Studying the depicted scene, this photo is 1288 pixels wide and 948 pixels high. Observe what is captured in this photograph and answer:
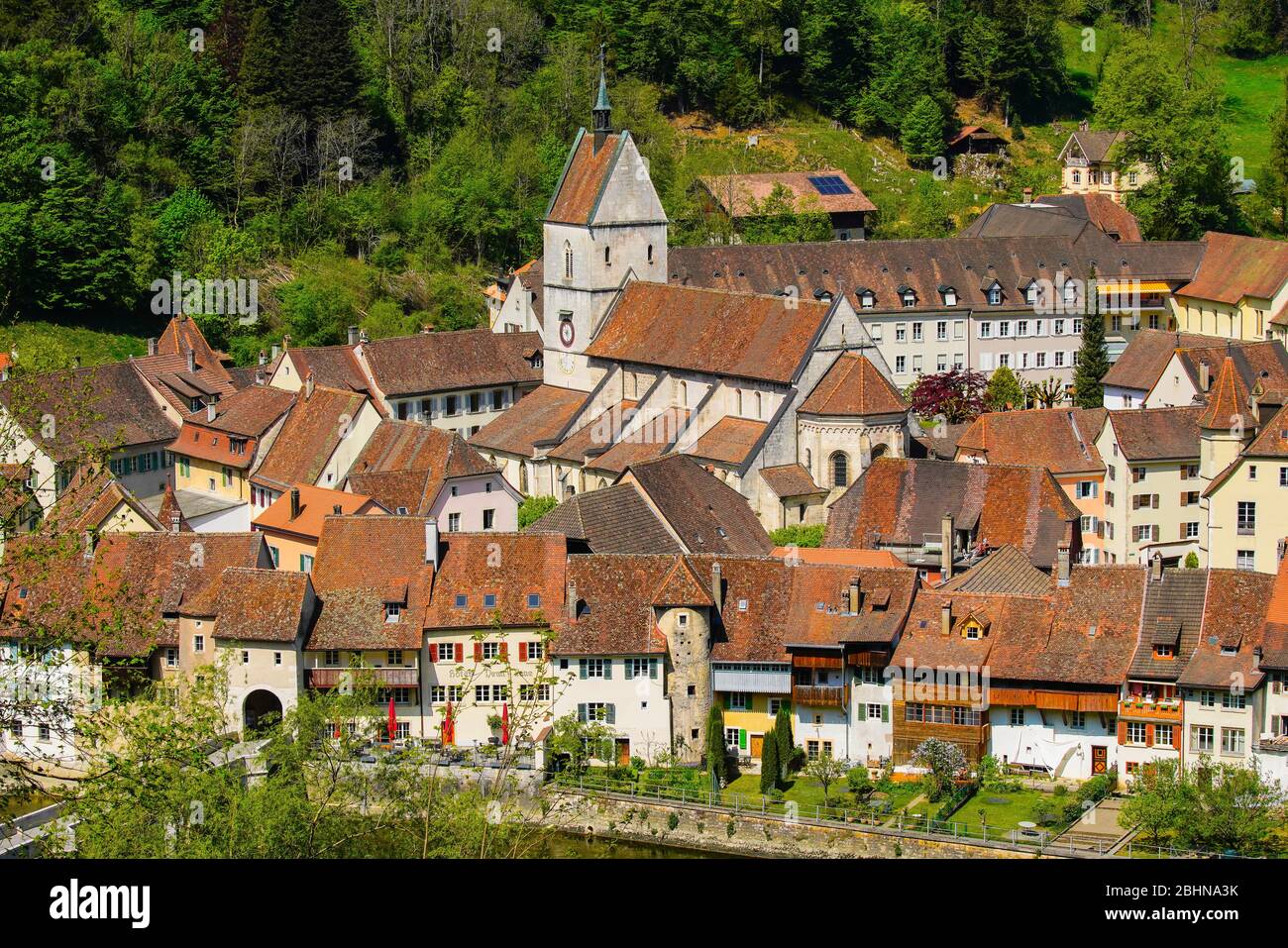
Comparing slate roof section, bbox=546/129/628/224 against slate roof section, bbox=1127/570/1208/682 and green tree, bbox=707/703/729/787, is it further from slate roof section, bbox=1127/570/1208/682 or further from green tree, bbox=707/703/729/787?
slate roof section, bbox=1127/570/1208/682

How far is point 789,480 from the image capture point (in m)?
69.9

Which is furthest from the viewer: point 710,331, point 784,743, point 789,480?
point 710,331

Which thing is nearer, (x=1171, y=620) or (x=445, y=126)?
(x=1171, y=620)

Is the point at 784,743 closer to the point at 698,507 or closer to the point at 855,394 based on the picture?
the point at 698,507

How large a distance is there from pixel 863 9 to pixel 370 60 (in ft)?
110

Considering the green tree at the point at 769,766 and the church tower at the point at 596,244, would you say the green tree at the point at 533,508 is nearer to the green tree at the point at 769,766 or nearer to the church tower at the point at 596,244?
the church tower at the point at 596,244

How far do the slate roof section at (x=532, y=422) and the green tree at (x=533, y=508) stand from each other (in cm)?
420

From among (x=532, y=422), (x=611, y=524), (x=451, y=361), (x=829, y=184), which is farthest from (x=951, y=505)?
(x=829, y=184)

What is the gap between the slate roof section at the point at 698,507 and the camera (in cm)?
6275

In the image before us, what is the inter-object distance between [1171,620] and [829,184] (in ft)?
202
